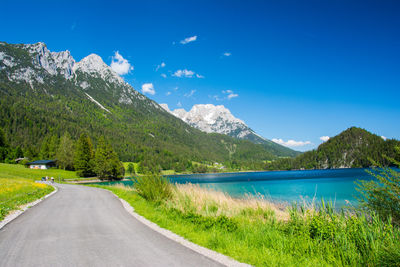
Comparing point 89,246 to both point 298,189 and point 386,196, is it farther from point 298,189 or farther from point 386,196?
point 298,189

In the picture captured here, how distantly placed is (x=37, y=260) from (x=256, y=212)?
9.42 meters

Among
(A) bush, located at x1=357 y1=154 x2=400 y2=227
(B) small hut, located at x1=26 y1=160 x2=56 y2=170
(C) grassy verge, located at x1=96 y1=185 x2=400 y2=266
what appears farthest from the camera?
(B) small hut, located at x1=26 y1=160 x2=56 y2=170

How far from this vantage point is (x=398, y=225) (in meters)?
7.51

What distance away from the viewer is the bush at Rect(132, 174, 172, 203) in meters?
16.8

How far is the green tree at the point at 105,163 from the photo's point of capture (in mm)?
90000

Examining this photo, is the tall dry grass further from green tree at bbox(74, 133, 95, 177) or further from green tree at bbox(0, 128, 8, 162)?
green tree at bbox(0, 128, 8, 162)

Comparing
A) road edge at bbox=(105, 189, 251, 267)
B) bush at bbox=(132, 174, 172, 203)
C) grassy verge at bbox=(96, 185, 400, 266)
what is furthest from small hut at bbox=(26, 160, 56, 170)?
road edge at bbox=(105, 189, 251, 267)

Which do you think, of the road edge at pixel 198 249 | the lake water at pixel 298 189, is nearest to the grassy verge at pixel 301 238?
the road edge at pixel 198 249

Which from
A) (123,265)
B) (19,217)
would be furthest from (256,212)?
(19,217)

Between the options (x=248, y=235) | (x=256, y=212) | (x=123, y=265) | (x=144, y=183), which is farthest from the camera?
(x=144, y=183)

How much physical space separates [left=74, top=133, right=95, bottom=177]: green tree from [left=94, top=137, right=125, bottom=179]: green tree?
13.8ft

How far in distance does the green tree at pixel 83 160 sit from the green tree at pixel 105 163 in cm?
420

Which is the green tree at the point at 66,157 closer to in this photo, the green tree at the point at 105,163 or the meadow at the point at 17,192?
the green tree at the point at 105,163

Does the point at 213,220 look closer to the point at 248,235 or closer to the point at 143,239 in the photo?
the point at 248,235
